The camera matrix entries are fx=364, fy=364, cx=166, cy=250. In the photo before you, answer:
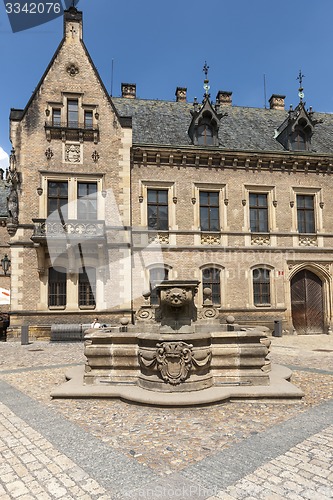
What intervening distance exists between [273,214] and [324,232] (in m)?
3.38

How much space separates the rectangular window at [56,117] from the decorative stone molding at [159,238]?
784 cm

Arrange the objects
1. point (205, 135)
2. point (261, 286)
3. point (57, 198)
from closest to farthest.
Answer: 1. point (57, 198)
2. point (261, 286)
3. point (205, 135)

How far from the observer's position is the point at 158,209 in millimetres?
20797

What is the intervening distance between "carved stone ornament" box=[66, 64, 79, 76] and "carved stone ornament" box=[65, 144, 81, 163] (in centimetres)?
420

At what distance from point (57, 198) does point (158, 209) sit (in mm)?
5545

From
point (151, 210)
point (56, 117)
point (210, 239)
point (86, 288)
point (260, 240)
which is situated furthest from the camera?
point (260, 240)

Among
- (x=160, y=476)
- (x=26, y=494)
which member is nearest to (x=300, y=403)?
(x=160, y=476)

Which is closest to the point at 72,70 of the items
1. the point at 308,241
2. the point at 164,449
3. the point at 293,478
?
the point at 308,241

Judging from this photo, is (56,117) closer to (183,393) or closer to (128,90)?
(128,90)

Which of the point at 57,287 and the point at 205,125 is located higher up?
the point at 205,125

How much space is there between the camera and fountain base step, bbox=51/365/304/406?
672 cm

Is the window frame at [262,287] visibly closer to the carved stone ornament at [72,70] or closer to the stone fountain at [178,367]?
the stone fountain at [178,367]

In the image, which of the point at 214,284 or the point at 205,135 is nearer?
the point at 214,284

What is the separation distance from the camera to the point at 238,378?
764 cm
